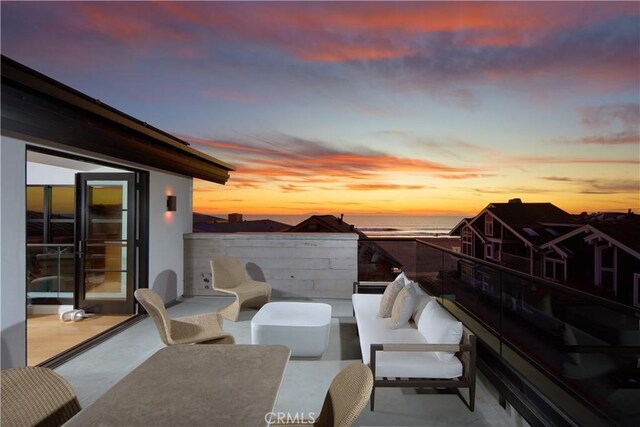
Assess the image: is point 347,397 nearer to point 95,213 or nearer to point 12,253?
point 12,253

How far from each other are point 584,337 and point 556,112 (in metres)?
8.01

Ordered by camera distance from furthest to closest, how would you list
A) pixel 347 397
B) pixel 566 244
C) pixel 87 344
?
pixel 566 244 < pixel 87 344 < pixel 347 397

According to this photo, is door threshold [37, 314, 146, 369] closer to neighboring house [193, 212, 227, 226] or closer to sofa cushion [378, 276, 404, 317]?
neighboring house [193, 212, 227, 226]

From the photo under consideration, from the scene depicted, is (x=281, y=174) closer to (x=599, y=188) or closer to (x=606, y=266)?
(x=599, y=188)

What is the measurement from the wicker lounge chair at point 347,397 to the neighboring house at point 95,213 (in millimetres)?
2606

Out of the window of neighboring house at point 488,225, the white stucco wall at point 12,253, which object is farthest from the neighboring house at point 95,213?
the window of neighboring house at point 488,225

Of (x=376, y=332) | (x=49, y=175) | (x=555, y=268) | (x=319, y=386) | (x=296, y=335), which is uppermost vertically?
(x=49, y=175)

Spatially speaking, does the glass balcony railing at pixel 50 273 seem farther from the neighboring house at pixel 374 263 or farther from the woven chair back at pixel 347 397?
the woven chair back at pixel 347 397

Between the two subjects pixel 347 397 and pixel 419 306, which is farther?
pixel 419 306

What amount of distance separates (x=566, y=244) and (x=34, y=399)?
2173cm

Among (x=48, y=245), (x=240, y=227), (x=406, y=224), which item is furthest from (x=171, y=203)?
(x=406, y=224)

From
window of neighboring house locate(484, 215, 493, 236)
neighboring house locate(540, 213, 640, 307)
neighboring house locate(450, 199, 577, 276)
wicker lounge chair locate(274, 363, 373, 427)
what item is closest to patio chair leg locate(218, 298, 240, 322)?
wicker lounge chair locate(274, 363, 373, 427)

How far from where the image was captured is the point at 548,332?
1360 cm

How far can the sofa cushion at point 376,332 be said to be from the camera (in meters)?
3.11
